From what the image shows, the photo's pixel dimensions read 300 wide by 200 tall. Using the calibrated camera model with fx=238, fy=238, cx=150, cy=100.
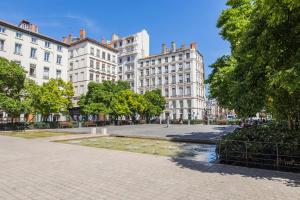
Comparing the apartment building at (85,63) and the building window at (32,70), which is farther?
the apartment building at (85,63)

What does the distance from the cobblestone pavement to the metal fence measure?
0.74 meters

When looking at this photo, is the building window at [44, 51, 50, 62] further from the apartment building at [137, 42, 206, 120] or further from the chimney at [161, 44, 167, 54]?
the chimney at [161, 44, 167, 54]

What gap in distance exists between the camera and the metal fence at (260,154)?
352 inches

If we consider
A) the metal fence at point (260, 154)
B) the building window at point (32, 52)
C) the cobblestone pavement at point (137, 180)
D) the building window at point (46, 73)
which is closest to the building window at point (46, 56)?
the building window at point (46, 73)

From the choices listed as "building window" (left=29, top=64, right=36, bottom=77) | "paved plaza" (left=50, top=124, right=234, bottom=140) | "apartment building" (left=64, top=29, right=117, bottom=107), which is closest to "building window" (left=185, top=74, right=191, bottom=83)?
"apartment building" (left=64, top=29, right=117, bottom=107)

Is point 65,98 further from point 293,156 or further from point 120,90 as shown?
point 293,156

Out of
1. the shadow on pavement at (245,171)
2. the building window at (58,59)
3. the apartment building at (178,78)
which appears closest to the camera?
the shadow on pavement at (245,171)

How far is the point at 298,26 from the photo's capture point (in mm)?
7348

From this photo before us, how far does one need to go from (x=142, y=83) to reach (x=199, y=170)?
7248cm

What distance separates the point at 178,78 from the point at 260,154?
63897mm

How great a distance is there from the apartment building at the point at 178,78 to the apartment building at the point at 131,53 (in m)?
3.20

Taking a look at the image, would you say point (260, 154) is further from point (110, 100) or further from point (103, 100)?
point (110, 100)

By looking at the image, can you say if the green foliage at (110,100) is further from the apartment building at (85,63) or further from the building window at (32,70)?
the building window at (32,70)

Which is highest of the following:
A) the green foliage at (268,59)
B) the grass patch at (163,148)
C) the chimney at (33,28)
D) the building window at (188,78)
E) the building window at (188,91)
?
the chimney at (33,28)
